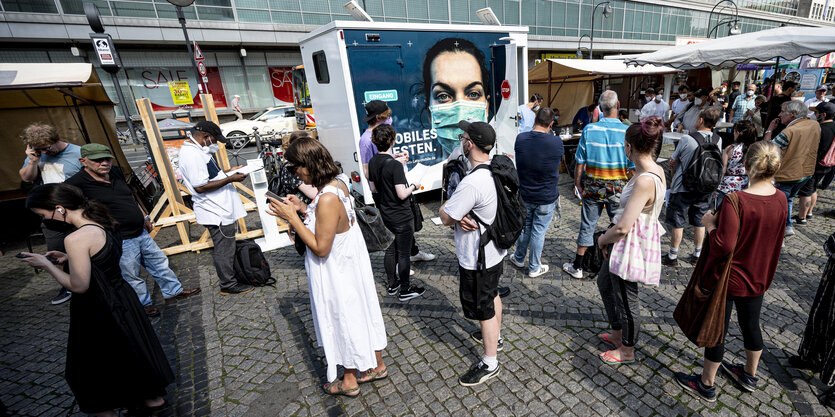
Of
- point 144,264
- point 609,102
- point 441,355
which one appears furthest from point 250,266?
point 609,102

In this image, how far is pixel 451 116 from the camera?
6.39 m

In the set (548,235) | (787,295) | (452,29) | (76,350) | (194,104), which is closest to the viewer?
(76,350)

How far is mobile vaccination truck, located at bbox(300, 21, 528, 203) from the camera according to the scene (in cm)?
541

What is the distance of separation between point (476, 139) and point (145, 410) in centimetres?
312

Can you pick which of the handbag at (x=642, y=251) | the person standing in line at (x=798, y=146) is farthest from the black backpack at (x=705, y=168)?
the handbag at (x=642, y=251)

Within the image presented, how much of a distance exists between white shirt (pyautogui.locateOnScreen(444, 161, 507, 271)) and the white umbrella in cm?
681

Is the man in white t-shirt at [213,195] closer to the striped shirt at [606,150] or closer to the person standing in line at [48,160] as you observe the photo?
the person standing in line at [48,160]

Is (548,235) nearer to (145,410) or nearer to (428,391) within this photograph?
(428,391)

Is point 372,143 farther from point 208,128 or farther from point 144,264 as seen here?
point 144,264

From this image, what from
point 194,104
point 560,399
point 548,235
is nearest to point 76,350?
point 560,399

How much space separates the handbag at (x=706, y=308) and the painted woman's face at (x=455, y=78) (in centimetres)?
478

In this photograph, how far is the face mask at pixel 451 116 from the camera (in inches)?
249

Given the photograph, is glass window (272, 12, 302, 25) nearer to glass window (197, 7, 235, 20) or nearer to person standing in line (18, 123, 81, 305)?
glass window (197, 7, 235, 20)

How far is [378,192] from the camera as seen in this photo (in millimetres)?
3805
